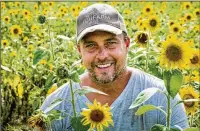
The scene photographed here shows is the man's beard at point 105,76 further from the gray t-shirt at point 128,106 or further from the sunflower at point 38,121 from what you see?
the sunflower at point 38,121

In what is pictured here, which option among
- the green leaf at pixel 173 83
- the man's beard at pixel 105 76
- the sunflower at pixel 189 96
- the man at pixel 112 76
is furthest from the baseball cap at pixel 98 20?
the green leaf at pixel 173 83

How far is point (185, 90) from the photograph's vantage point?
5.34 feet

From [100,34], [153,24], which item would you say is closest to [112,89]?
[100,34]

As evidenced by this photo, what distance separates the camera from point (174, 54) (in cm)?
119

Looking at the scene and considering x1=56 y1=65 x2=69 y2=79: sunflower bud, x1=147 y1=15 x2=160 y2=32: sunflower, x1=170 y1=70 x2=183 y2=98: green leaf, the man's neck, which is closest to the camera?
x1=170 y1=70 x2=183 y2=98: green leaf

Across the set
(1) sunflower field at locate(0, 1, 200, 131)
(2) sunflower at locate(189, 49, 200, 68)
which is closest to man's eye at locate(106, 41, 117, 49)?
(1) sunflower field at locate(0, 1, 200, 131)

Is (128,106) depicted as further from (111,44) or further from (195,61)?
(195,61)

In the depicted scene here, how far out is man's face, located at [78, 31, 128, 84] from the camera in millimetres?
1518

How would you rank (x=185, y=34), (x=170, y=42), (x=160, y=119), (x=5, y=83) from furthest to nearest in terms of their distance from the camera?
1. (x=185, y=34)
2. (x=5, y=83)
3. (x=160, y=119)
4. (x=170, y=42)

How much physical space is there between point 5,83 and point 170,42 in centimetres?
149

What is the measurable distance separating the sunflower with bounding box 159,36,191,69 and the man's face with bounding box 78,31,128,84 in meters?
0.36

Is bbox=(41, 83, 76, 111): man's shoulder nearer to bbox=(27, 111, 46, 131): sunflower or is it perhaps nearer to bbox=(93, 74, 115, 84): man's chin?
bbox=(93, 74, 115, 84): man's chin

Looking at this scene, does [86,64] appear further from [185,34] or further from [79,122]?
[185,34]

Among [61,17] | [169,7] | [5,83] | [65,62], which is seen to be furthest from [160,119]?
[169,7]
